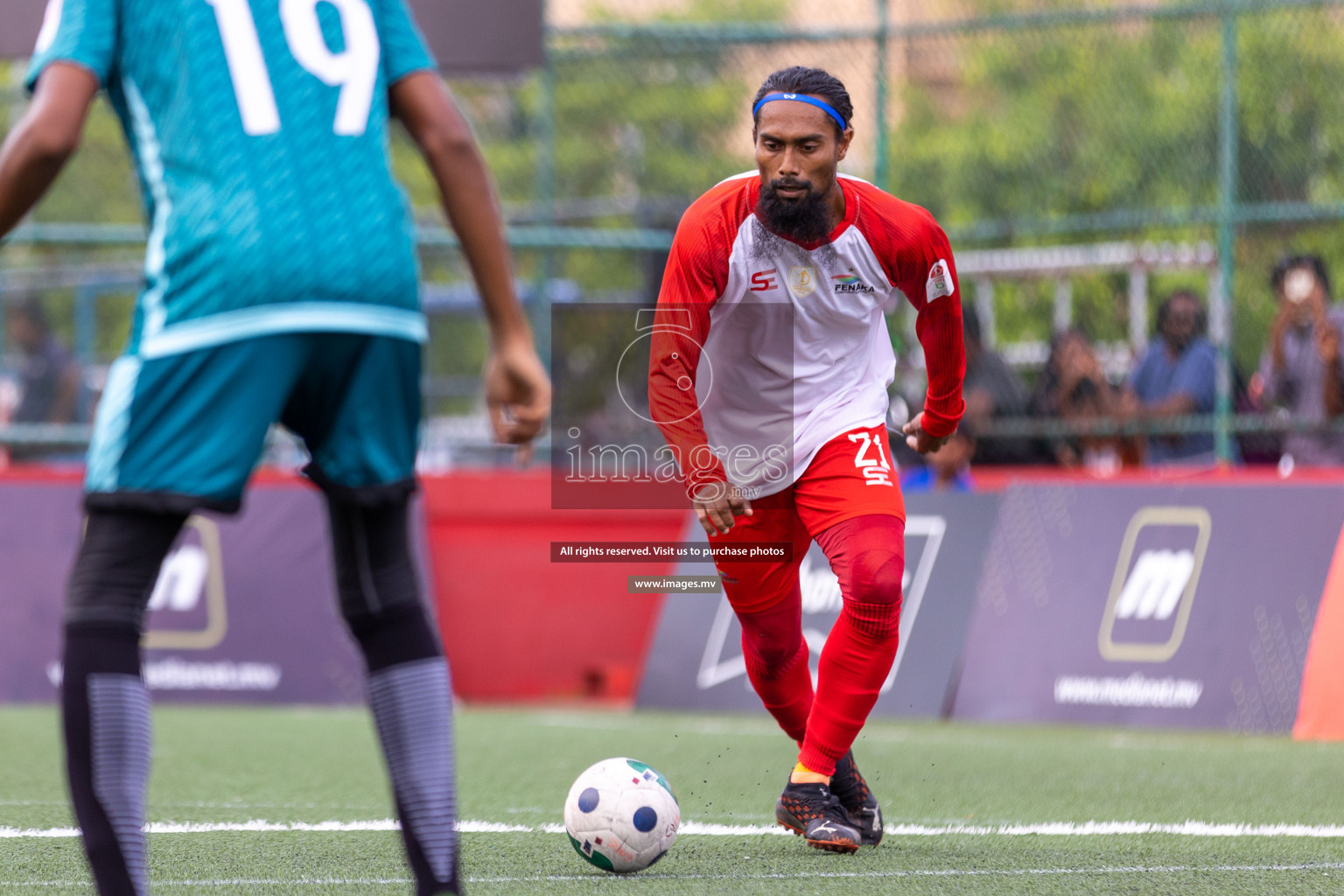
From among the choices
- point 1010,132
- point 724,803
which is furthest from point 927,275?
point 1010,132

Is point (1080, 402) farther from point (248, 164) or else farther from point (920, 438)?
point (248, 164)

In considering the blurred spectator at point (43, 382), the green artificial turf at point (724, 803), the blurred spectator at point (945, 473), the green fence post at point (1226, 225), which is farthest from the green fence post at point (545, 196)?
the green fence post at point (1226, 225)

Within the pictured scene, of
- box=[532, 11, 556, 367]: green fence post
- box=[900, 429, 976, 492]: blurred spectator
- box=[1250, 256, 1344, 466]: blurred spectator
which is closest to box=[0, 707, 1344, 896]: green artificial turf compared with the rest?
box=[900, 429, 976, 492]: blurred spectator

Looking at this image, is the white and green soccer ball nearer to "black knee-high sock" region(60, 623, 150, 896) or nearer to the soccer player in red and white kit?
the soccer player in red and white kit

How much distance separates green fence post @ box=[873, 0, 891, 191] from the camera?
1147 cm

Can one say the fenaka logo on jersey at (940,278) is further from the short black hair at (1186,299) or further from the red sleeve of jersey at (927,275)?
the short black hair at (1186,299)

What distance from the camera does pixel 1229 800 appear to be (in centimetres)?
590

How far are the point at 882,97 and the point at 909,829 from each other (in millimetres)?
7203

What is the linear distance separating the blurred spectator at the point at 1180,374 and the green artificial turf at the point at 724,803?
93.5 inches

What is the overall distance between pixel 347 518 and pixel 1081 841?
2.72 metres

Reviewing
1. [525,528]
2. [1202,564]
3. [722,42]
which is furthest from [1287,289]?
[525,528]

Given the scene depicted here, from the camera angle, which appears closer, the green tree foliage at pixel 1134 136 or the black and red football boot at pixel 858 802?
the black and red football boot at pixel 858 802

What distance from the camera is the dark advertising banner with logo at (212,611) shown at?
1052 cm

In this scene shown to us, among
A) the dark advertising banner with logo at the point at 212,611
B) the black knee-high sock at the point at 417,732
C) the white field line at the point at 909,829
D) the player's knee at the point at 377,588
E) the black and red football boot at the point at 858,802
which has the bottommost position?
the dark advertising banner with logo at the point at 212,611
